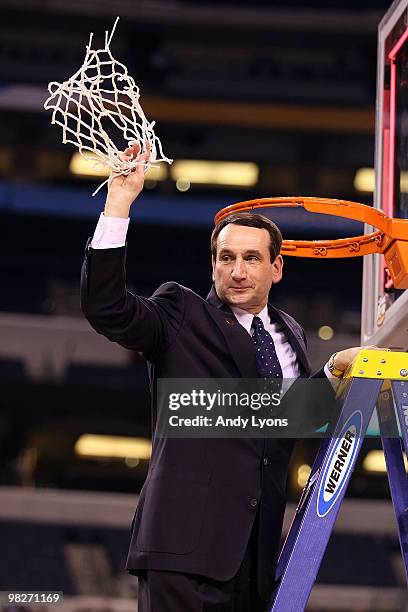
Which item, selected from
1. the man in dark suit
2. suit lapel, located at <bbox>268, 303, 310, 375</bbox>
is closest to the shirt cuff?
the man in dark suit

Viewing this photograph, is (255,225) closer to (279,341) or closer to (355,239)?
(279,341)

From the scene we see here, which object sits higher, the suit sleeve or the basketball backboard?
the basketball backboard

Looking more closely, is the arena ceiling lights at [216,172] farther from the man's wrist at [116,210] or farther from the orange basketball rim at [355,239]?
the man's wrist at [116,210]

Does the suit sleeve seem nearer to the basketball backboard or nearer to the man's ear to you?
the man's ear

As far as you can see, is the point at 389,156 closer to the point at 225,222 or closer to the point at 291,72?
the point at 225,222

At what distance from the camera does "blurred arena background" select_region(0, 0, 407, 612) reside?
47.5 feet

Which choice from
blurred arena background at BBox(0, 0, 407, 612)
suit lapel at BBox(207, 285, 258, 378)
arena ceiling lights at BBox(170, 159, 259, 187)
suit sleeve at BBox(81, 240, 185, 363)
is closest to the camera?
suit sleeve at BBox(81, 240, 185, 363)

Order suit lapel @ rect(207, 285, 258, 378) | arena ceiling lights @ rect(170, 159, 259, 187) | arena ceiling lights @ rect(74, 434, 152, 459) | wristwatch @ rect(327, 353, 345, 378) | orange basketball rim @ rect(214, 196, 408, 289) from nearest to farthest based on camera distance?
suit lapel @ rect(207, 285, 258, 378) < wristwatch @ rect(327, 353, 345, 378) < orange basketball rim @ rect(214, 196, 408, 289) < arena ceiling lights @ rect(74, 434, 152, 459) < arena ceiling lights @ rect(170, 159, 259, 187)

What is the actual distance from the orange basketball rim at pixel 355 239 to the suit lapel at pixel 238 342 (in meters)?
0.35

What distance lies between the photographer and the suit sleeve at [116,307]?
7.39 ft

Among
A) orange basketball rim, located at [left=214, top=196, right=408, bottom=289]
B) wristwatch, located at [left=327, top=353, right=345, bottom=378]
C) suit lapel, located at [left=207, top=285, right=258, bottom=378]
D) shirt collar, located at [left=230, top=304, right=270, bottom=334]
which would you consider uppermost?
orange basketball rim, located at [left=214, top=196, right=408, bottom=289]

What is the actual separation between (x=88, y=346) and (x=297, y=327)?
13.0 m

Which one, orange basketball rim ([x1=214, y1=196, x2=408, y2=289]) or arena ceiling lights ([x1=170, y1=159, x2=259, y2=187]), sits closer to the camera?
orange basketball rim ([x1=214, y1=196, x2=408, y2=289])

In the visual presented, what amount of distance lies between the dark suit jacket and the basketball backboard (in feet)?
3.97
